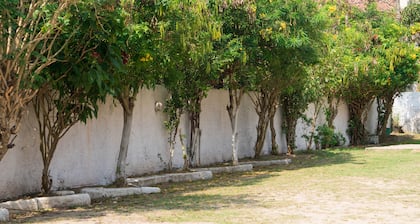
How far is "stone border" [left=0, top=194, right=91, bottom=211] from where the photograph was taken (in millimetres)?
9883

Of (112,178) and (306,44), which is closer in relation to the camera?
(112,178)

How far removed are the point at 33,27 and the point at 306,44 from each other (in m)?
8.51

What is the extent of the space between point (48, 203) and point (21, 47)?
96.5 inches

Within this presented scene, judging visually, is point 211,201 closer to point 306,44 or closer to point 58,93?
point 58,93

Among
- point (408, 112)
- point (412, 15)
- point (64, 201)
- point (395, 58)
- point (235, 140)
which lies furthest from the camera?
point (412, 15)

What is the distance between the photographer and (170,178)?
14.5m

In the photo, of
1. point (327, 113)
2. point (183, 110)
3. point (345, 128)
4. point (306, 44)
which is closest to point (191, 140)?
point (183, 110)

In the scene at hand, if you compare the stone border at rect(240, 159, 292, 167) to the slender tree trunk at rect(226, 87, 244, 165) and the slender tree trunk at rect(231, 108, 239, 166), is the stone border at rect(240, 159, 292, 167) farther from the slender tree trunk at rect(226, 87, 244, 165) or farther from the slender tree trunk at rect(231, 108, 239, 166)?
the slender tree trunk at rect(231, 108, 239, 166)


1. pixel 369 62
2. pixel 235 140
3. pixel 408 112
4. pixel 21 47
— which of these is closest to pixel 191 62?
pixel 235 140

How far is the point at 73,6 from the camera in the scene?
380 inches

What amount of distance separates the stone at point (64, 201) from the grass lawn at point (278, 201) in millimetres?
257

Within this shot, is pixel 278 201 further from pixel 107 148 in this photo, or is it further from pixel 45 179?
pixel 107 148

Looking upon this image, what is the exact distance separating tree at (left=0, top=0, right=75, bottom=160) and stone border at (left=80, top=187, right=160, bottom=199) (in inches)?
90.8

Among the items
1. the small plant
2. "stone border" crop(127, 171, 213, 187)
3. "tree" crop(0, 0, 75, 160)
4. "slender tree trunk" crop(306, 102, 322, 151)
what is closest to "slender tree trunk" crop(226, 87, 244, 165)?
"stone border" crop(127, 171, 213, 187)
